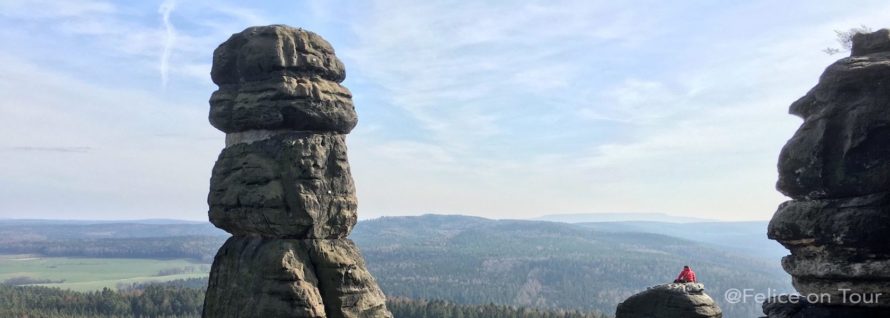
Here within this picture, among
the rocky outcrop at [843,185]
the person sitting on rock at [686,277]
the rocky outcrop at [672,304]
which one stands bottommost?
the rocky outcrop at [672,304]

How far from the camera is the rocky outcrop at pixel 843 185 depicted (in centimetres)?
1365

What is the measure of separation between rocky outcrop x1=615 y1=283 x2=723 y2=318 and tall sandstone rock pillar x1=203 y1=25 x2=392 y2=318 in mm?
11467

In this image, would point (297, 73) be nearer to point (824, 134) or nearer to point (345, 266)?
point (345, 266)

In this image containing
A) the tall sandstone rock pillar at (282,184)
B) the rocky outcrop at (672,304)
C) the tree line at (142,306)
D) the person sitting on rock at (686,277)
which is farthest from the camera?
the tree line at (142,306)

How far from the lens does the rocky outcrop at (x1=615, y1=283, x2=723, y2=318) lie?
25453mm

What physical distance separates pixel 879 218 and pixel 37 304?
162738mm

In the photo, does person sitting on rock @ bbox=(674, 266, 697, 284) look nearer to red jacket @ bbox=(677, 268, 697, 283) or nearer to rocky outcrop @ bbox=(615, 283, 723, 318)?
red jacket @ bbox=(677, 268, 697, 283)

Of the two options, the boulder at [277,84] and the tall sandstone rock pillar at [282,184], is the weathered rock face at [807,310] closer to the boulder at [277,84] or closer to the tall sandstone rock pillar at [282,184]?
the tall sandstone rock pillar at [282,184]

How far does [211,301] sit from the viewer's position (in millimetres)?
21312

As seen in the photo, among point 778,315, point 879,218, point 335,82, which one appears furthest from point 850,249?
point 335,82

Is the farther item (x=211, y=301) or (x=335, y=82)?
(x=335, y=82)

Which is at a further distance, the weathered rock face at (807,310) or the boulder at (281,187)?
the boulder at (281,187)

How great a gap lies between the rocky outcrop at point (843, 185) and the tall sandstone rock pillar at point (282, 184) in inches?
521

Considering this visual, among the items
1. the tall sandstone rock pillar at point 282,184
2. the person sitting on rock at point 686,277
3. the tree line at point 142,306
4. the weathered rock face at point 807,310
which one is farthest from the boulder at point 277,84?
the tree line at point 142,306
